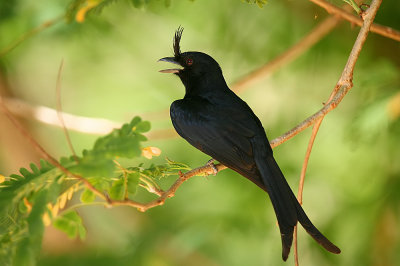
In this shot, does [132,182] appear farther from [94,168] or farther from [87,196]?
[94,168]

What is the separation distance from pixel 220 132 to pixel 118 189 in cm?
118

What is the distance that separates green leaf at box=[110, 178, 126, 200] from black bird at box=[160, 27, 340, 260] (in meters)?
0.85

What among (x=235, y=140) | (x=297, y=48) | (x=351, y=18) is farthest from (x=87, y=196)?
(x=297, y=48)

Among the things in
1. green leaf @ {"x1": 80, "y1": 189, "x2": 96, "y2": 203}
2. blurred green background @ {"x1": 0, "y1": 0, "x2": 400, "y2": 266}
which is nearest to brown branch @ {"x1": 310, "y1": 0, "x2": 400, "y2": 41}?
blurred green background @ {"x1": 0, "y1": 0, "x2": 400, "y2": 266}

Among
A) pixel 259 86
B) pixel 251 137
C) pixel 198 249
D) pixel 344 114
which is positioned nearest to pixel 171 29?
pixel 259 86

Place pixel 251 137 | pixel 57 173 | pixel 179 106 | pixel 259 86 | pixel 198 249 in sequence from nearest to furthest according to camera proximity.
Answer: pixel 57 173 < pixel 251 137 < pixel 179 106 < pixel 198 249 < pixel 259 86

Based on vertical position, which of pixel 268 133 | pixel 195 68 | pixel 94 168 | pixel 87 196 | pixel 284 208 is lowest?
pixel 284 208

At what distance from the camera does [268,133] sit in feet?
16.6

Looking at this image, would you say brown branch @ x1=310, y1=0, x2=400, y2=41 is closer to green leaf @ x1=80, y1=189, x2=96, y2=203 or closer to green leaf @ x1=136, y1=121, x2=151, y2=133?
green leaf @ x1=136, y1=121, x2=151, y2=133

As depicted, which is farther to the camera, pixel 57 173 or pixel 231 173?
pixel 231 173

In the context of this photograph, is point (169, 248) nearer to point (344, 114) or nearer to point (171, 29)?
point (344, 114)

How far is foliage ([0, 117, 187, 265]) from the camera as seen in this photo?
1.99 m

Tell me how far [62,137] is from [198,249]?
8.62 feet

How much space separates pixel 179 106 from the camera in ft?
12.5
